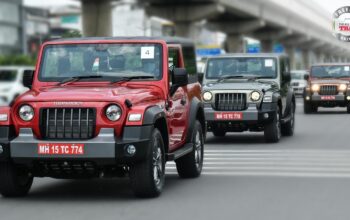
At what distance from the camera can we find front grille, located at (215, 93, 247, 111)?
18.3 metres

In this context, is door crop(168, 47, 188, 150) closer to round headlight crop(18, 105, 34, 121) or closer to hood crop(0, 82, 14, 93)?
round headlight crop(18, 105, 34, 121)

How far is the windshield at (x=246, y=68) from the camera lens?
19391mm

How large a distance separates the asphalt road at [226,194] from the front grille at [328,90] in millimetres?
15257

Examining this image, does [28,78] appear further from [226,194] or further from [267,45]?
[267,45]

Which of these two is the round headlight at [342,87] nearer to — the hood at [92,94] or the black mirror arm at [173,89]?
the black mirror arm at [173,89]

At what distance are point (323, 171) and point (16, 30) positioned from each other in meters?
84.3

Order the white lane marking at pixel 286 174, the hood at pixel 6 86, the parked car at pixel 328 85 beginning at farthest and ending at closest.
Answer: the hood at pixel 6 86 < the parked car at pixel 328 85 < the white lane marking at pixel 286 174

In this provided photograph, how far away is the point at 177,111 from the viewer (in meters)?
11.3

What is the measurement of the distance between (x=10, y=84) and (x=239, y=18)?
51211mm

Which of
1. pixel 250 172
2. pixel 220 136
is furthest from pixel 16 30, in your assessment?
pixel 250 172

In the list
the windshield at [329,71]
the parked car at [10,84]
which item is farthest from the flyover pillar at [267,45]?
the windshield at [329,71]

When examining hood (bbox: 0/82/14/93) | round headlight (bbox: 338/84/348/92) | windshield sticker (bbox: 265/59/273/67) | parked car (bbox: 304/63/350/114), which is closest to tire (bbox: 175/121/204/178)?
windshield sticker (bbox: 265/59/273/67)

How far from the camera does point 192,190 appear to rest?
35.9 ft

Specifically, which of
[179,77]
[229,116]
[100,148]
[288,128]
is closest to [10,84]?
[288,128]
